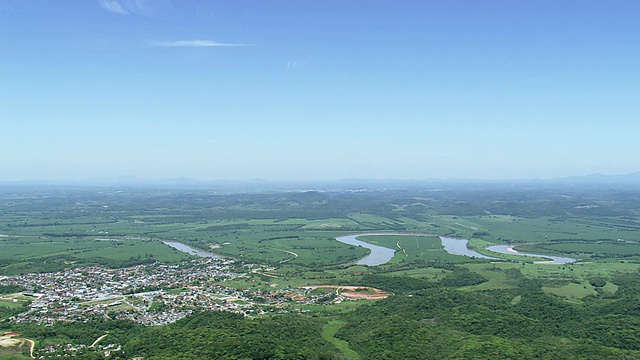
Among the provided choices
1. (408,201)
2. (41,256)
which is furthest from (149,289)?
(408,201)

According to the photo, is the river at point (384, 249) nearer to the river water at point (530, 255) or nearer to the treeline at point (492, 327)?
the river water at point (530, 255)

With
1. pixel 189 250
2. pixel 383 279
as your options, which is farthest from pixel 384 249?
pixel 189 250

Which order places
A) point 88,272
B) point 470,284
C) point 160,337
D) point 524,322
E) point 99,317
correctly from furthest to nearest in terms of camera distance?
point 88,272 < point 470,284 < point 99,317 < point 524,322 < point 160,337

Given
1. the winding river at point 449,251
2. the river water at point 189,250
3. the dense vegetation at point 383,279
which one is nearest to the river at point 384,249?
the winding river at point 449,251

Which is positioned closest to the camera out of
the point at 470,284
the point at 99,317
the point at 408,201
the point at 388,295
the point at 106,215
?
the point at 99,317

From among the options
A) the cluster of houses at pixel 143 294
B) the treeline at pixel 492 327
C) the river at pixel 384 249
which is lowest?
the river at pixel 384 249

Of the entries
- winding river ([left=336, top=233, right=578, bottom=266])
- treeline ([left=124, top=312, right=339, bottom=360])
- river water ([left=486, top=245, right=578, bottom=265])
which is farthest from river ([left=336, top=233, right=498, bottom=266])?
treeline ([left=124, top=312, right=339, bottom=360])

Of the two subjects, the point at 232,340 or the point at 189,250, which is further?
the point at 189,250

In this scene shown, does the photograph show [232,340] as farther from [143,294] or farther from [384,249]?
[384,249]

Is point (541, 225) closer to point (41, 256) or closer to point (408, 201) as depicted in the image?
point (408, 201)

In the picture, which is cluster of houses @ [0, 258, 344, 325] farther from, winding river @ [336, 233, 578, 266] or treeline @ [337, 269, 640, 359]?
winding river @ [336, 233, 578, 266]

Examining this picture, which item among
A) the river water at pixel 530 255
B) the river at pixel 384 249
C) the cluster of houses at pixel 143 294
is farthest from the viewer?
the river at pixel 384 249
